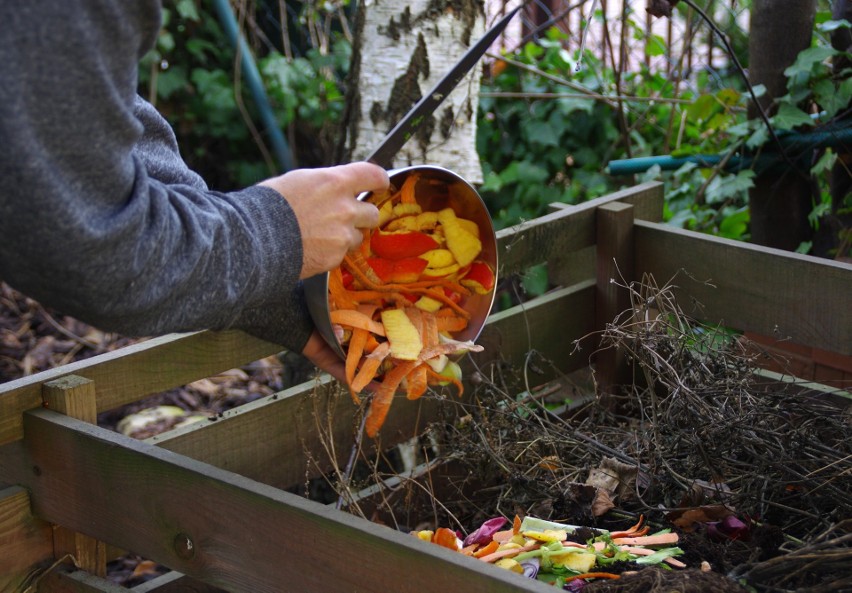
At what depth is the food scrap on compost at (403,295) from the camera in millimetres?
1698

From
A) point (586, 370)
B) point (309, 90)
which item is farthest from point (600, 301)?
point (309, 90)

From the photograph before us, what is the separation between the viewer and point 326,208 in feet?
4.66

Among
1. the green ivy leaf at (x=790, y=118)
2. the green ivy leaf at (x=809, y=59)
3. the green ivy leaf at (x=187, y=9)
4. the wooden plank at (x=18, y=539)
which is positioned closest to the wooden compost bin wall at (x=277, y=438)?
the wooden plank at (x=18, y=539)

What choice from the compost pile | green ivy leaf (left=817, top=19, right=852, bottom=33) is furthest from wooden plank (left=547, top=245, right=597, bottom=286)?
green ivy leaf (left=817, top=19, right=852, bottom=33)

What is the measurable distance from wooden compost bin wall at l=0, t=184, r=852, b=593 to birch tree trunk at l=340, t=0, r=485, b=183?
475mm

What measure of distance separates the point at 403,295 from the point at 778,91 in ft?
5.75

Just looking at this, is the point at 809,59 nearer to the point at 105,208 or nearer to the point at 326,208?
the point at 326,208

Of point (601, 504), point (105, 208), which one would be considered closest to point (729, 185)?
point (601, 504)

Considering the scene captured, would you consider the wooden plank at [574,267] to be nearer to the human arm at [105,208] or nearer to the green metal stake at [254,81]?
the human arm at [105,208]

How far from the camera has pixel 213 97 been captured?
5672 millimetres

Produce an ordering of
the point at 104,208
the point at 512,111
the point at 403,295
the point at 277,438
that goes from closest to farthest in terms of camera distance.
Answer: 1. the point at 104,208
2. the point at 403,295
3. the point at 277,438
4. the point at 512,111

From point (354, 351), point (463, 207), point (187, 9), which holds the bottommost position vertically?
point (354, 351)

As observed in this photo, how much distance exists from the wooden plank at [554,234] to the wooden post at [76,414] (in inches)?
39.8

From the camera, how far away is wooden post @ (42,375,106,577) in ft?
5.75
